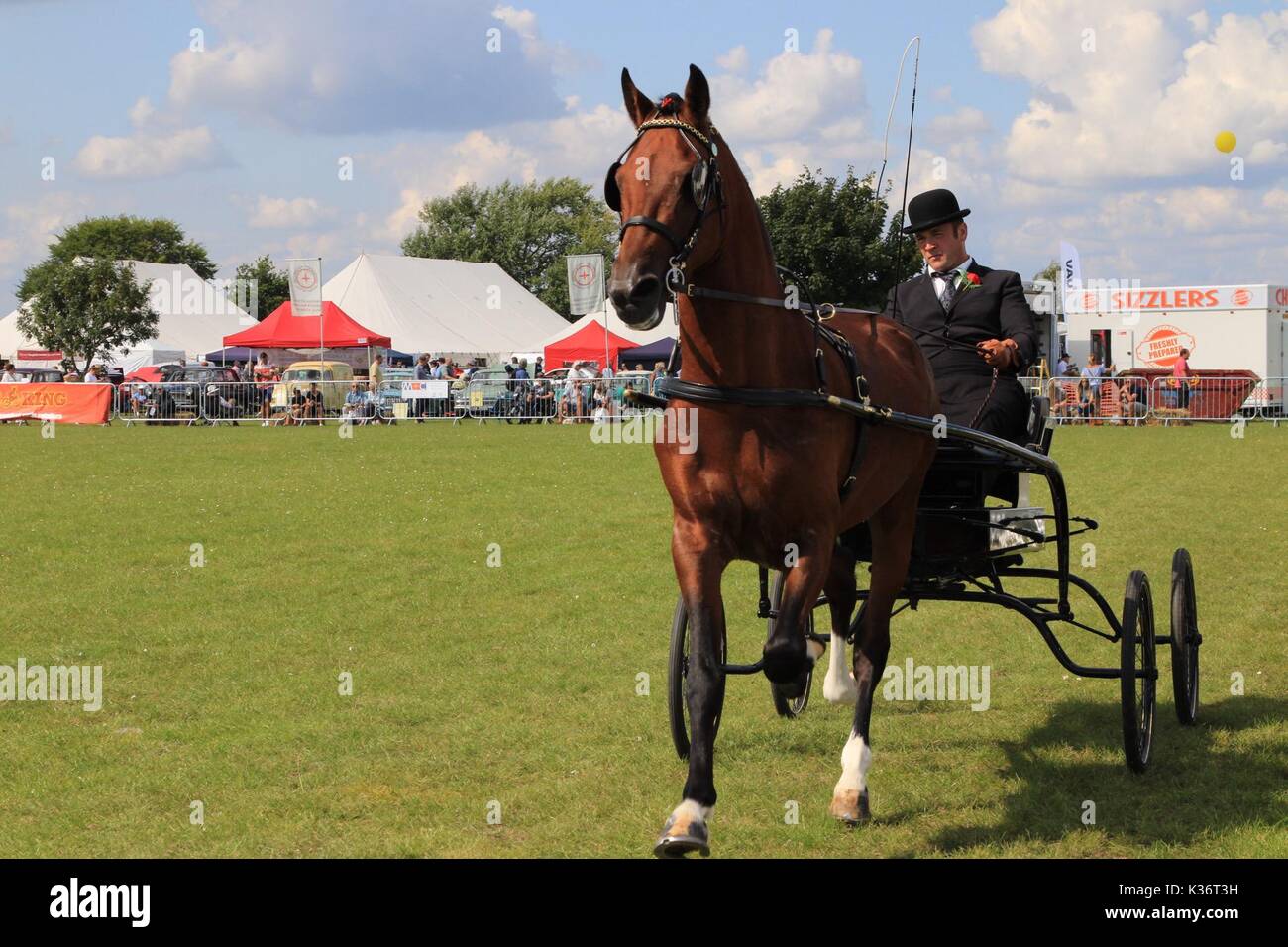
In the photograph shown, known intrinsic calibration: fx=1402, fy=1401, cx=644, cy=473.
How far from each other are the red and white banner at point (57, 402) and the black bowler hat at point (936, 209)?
35361mm

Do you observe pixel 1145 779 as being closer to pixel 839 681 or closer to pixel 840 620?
pixel 839 681

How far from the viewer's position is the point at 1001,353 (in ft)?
22.9

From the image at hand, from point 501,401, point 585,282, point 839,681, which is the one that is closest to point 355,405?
point 501,401

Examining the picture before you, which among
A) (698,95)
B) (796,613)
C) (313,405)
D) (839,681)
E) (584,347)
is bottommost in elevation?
(839,681)

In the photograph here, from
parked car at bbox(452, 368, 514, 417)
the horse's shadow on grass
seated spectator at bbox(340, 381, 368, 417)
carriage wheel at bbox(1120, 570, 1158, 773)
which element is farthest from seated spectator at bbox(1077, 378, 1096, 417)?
carriage wheel at bbox(1120, 570, 1158, 773)

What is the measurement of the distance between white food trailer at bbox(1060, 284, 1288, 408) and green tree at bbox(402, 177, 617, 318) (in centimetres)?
6743

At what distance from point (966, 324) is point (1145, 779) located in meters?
2.52

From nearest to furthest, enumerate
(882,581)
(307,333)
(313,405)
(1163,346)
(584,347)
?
(882,581) < (313,405) < (1163,346) < (307,333) < (584,347)

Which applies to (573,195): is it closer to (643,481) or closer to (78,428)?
(78,428)

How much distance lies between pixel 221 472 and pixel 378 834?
16626 millimetres

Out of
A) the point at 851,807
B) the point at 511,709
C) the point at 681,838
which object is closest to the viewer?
the point at 681,838

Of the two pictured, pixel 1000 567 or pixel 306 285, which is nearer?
pixel 1000 567

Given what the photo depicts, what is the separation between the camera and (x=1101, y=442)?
92.0 feet
